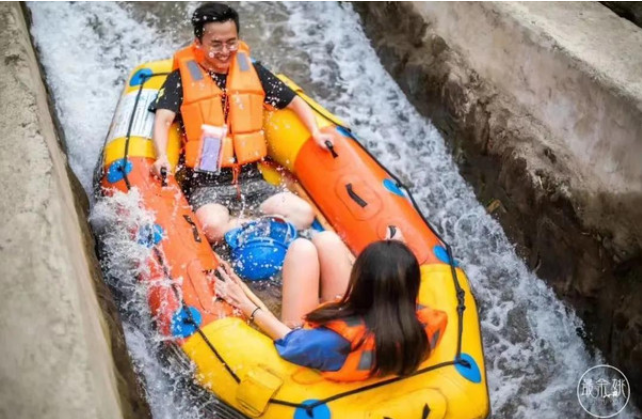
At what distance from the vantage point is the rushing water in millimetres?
3076

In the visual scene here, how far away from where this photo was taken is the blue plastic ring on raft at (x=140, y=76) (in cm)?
392

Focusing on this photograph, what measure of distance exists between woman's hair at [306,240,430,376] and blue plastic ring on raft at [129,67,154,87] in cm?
205

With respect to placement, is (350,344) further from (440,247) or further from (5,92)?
(5,92)

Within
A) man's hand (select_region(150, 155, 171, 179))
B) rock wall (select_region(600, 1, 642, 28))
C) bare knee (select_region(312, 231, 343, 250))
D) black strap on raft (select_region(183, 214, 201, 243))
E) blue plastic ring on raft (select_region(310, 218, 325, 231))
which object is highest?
rock wall (select_region(600, 1, 642, 28))

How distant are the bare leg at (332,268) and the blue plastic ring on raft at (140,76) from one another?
5.34 feet

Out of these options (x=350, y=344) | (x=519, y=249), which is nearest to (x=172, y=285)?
(x=350, y=344)

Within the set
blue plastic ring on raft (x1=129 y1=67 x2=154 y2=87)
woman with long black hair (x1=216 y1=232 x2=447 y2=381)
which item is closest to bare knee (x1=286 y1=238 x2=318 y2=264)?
woman with long black hair (x1=216 y1=232 x2=447 y2=381)

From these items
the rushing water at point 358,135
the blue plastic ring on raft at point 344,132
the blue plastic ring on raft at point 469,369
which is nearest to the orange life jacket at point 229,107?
the blue plastic ring on raft at point 344,132

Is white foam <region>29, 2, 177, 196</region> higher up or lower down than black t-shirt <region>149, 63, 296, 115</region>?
lower down

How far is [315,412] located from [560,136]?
1.81 metres

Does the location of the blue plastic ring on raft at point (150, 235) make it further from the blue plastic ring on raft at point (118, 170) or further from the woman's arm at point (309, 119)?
the woman's arm at point (309, 119)

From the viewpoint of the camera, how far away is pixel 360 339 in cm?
238

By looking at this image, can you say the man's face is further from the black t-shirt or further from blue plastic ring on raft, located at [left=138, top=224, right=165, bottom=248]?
blue plastic ring on raft, located at [left=138, top=224, right=165, bottom=248]

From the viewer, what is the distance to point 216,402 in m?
2.71
